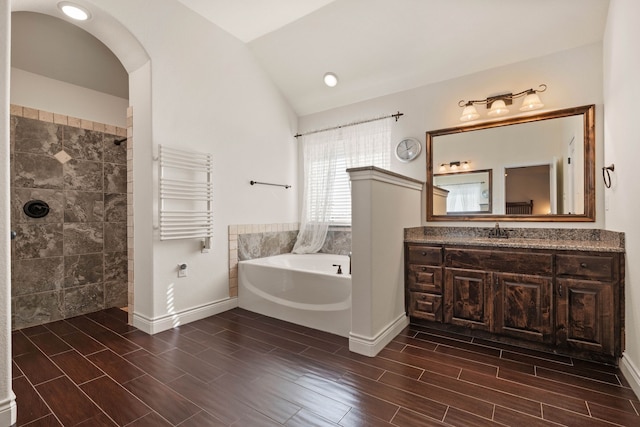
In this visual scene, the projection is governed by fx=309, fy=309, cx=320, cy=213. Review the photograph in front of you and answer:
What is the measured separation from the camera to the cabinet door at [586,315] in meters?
2.07

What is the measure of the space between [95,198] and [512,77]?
4327 mm

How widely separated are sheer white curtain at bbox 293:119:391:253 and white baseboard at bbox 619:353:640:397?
2.51 meters

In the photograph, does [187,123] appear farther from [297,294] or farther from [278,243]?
[297,294]

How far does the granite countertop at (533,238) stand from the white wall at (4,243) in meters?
2.69

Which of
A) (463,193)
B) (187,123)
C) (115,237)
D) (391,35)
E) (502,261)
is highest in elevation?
(391,35)

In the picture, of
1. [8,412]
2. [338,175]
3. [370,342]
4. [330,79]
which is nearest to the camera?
[8,412]

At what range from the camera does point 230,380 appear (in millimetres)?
1923

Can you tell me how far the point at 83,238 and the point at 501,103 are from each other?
4303 mm

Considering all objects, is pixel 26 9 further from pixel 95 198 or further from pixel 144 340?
pixel 144 340

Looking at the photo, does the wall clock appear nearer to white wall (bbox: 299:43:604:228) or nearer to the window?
white wall (bbox: 299:43:604:228)

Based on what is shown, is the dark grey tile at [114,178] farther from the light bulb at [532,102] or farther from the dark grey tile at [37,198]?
the light bulb at [532,102]

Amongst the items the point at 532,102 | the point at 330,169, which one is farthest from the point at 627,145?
the point at 330,169

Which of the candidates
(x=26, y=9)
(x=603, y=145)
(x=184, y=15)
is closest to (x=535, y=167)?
(x=603, y=145)

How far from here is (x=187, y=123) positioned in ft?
9.55
